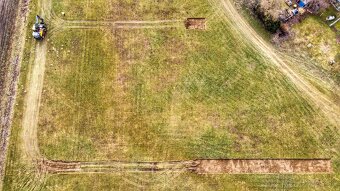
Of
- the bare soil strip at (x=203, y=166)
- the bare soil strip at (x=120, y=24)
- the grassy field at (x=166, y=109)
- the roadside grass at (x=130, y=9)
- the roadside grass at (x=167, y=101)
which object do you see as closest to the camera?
the grassy field at (x=166, y=109)

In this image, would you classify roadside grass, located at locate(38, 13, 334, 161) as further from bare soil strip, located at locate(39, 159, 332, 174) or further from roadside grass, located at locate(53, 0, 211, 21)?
roadside grass, located at locate(53, 0, 211, 21)

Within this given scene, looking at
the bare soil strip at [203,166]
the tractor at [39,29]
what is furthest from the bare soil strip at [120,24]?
the bare soil strip at [203,166]

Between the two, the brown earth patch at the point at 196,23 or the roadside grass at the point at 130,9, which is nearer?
the brown earth patch at the point at 196,23

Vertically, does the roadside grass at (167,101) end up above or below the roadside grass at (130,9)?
below

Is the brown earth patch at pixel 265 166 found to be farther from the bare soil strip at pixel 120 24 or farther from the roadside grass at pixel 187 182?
the bare soil strip at pixel 120 24

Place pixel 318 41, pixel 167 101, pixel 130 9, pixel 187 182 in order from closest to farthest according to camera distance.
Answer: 1. pixel 187 182
2. pixel 167 101
3. pixel 318 41
4. pixel 130 9

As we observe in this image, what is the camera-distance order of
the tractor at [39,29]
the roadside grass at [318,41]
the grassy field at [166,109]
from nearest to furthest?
the grassy field at [166,109] < the roadside grass at [318,41] < the tractor at [39,29]

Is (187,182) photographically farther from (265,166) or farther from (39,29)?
(39,29)

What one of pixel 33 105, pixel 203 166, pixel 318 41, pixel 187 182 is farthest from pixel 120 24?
pixel 318 41
